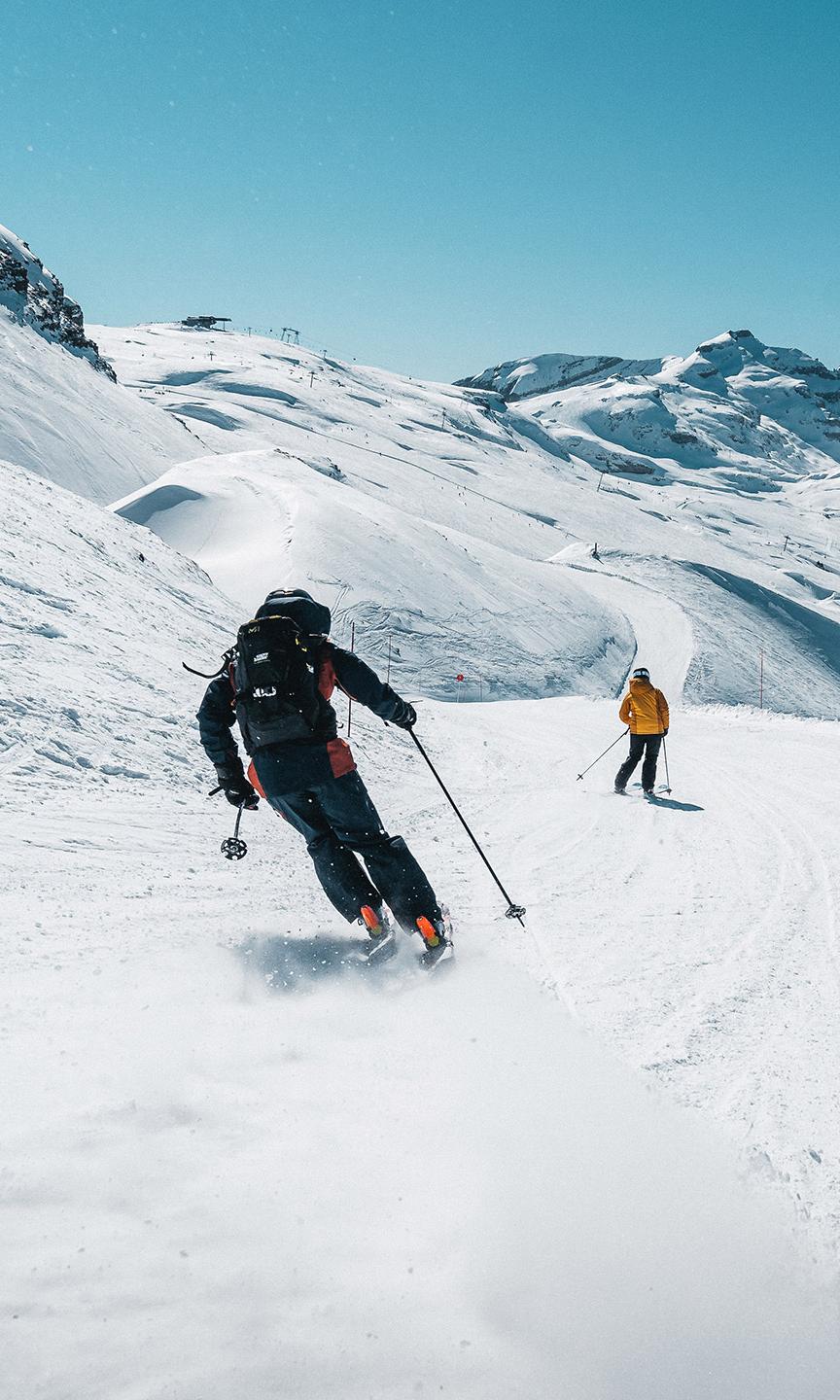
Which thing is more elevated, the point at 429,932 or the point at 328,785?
the point at 328,785

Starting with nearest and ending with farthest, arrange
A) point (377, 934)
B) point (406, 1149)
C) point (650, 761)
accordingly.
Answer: point (406, 1149) < point (377, 934) < point (650, 761)

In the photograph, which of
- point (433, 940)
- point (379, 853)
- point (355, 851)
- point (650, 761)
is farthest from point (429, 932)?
point (650, 761)

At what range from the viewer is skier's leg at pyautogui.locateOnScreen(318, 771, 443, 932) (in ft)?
14.6

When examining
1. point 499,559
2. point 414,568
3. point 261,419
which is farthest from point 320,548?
point 261,419

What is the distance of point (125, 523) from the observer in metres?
15.2

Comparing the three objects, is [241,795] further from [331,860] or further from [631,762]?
[631,762]

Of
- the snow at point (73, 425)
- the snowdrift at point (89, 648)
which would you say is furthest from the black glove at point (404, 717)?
the snow at point (73, 425)

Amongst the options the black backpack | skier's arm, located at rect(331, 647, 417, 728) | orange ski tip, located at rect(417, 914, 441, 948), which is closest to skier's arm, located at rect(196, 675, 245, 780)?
the black backpack

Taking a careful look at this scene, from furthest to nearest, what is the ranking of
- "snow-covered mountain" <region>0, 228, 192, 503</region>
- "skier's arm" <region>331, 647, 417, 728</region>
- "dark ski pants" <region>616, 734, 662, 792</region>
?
"snow-covered mountain" <region>0, 228, 192, 503</region>
"dark ski pants" <region>616, 734, 662, 792</region>
"skier's arm" <region>331, 647, 417, 728</region>

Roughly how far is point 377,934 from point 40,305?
225 feet

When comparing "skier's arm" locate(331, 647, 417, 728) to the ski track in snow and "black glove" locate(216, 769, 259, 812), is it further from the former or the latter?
the ski track in snow

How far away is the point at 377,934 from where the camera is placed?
14.7 feet

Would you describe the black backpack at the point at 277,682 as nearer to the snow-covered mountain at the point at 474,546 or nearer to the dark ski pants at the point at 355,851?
the dark ski pants at the point at 355,851

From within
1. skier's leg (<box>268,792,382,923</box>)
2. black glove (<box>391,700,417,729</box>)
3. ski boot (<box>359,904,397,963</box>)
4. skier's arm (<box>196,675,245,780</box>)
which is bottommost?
ski boot (<box>359,904,397,963</box>)
